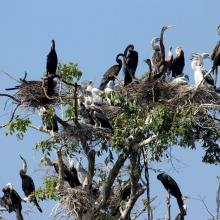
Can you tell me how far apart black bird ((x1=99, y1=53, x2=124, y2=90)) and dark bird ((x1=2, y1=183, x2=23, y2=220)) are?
2.35 meters

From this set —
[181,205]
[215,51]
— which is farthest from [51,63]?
[181,205]

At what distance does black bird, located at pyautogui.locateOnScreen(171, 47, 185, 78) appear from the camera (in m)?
20.5

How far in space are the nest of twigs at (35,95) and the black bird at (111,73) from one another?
1.42m

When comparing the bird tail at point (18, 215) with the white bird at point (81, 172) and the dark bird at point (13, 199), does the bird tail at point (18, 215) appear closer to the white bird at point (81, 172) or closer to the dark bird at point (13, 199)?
the dark bird at point (13, 199)

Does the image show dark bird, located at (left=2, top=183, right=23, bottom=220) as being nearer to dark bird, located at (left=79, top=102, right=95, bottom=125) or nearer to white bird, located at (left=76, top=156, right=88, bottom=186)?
white bird, located at (left=76, top=156, right=88, bottom=186)

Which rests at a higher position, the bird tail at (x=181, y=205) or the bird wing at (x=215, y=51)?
the bird wing at (x=215, y=51)

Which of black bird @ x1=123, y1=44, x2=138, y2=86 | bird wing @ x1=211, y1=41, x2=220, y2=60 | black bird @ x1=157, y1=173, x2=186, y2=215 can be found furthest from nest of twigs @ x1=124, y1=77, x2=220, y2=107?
black bird @ x1=157, y1=173, x2=186, y2=215

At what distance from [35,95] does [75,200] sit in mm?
1927

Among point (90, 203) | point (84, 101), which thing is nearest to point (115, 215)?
point (90, 203)

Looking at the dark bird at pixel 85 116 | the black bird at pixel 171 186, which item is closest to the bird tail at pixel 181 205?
the black bird at pixel 171 186

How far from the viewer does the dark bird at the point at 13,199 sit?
1892 centimetres

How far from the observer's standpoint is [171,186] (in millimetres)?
19141

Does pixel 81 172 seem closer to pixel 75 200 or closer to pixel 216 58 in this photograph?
pixel 75 200

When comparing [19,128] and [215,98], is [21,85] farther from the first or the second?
[215,98]
